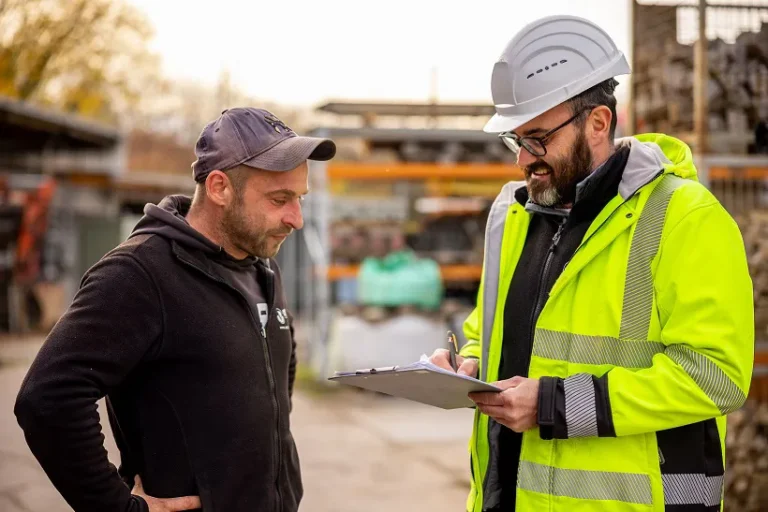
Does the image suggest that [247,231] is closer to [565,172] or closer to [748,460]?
[565,172]

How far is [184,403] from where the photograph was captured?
258cm

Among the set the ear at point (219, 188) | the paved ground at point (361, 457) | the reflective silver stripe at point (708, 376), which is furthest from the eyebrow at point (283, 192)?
the paved ground at point (361, 457)

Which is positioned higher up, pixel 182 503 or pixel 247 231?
pixel 247 231

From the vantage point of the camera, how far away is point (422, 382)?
103 inches

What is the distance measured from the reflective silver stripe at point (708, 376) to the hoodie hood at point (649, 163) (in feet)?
1.47

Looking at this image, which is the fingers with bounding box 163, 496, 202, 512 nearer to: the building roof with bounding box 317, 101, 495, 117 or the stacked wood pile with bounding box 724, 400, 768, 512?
the stacked wood pile with bounding box 724, 400, 768, 512

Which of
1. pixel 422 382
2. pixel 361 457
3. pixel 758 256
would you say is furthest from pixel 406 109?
pixel 422 382

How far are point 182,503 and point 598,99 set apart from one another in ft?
5.24

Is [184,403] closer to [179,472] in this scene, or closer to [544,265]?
[179,472]

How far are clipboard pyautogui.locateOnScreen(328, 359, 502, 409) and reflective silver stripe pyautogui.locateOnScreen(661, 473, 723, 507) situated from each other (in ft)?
1.62

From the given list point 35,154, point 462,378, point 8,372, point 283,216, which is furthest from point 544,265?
point 35,154

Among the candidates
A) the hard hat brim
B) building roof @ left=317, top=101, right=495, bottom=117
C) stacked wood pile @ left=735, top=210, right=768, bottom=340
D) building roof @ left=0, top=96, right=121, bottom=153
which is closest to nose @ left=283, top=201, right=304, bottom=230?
the hard hat brim

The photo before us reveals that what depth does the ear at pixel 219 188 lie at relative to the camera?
2.79 meters

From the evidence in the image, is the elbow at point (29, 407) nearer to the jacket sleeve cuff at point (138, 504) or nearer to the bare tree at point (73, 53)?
the jacket sleeve cuff at point (138, 504)
